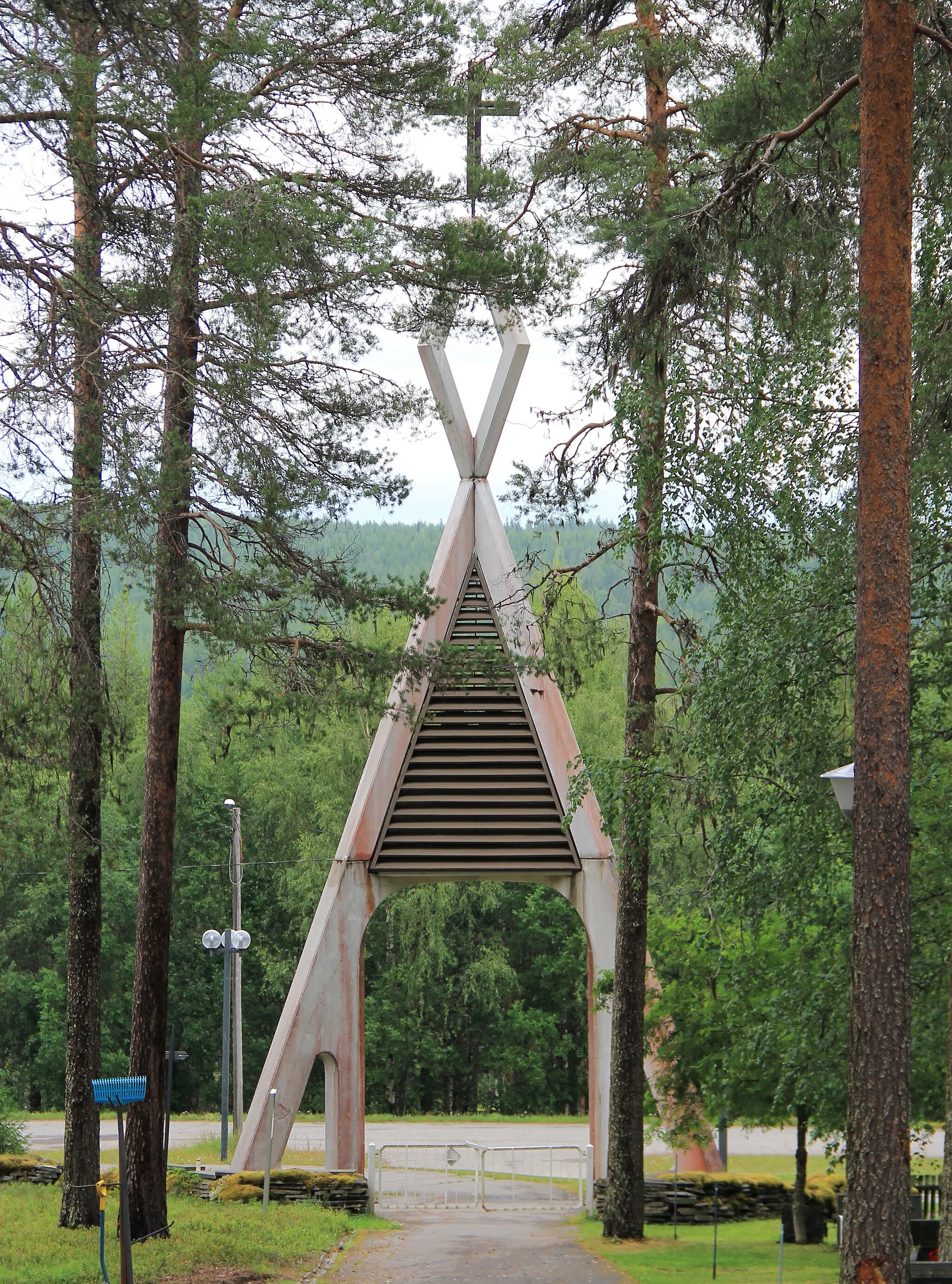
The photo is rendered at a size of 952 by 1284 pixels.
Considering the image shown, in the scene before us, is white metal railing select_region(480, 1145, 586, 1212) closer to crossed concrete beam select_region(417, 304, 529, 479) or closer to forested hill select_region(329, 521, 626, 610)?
crossed concrete beam select_region(417, 304, 529, 479)

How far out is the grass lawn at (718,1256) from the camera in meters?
10.9

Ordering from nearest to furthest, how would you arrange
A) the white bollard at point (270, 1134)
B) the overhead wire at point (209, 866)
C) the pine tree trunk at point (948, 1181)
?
the pine tree trunk at point (948, 1181) → the white bollard at point (270, 1134) → the overhead wire at point (209, 866)

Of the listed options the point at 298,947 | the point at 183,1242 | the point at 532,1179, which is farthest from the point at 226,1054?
the point at 183,1242

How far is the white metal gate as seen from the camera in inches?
617

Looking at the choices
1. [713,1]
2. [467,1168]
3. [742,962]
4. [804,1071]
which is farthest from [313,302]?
[467,1168]

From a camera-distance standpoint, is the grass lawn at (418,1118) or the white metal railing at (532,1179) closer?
the white metal railing at (532,1179)

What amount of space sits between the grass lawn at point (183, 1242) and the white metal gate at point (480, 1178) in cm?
194

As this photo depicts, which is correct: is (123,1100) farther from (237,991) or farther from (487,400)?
(237,991)

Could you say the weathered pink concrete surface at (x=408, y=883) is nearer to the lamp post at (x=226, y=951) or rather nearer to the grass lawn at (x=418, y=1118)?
the lamp post at (x=226, y=951)

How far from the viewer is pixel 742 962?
1045 centimetres

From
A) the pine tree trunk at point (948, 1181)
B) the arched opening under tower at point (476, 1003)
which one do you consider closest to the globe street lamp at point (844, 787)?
the pine tree trunk at point (948, 1181)

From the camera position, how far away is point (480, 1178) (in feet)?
51.2

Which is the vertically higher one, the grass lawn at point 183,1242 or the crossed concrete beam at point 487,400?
the crossed concrete beam at point 487,400

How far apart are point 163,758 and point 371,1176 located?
5943 mm
